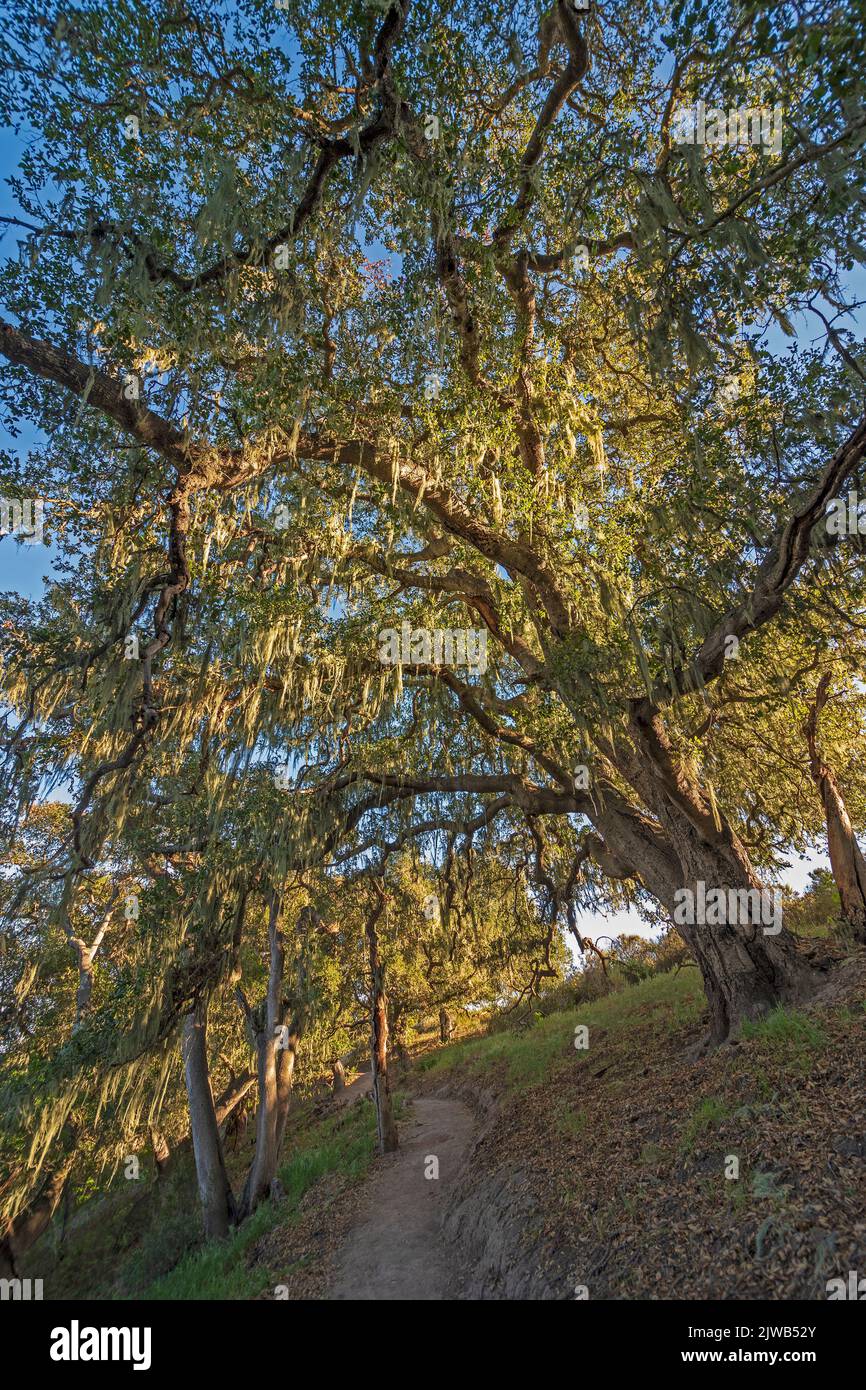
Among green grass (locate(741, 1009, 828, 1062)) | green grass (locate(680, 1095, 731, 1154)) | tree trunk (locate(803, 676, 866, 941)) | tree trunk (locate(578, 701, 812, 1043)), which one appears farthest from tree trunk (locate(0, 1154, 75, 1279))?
tree trunk (locate(803, 676, 866, 941))

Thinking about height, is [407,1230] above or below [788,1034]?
below

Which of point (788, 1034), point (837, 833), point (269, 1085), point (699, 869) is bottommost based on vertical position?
point (269, 1085)

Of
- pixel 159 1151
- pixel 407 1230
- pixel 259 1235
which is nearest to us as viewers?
pixel 407 1230

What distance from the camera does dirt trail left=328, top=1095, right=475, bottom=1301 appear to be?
19.3 feet

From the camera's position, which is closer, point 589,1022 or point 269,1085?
point 589,1022

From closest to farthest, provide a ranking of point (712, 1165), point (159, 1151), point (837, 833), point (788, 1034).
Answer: point (712, 1165) → point (788, 1034) → point (837, 833) → point (159, 1151)

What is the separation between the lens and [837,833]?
8.87m

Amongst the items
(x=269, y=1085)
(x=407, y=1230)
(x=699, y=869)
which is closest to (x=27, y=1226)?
(x=269, y=1085)

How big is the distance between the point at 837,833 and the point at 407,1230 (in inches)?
315

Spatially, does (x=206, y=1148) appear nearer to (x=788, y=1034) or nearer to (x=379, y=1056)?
(x=379, y=1056)

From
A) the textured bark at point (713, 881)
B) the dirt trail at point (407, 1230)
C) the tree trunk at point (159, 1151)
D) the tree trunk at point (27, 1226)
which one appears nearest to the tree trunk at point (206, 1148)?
the tree trunk at point (27, 1226)

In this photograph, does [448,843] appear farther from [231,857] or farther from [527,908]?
[231,857]

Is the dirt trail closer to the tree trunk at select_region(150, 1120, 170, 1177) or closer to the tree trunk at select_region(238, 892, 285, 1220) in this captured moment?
the tree trunk at select_region(238, 892, 285, 1220)

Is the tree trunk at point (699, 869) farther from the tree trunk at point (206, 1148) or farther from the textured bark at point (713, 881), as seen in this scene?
the tree trunk at point (206, 1148)
